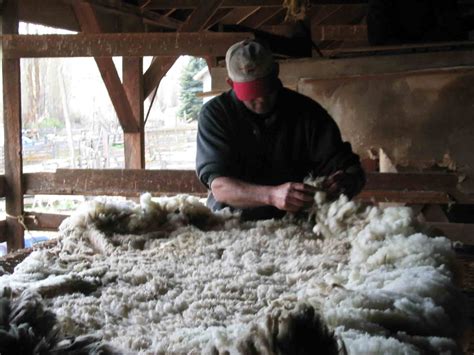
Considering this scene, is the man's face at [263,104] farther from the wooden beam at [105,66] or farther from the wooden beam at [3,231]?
the wooden beam at [105,66]

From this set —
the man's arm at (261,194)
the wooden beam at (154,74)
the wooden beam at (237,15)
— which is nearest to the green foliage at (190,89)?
the wooden beam at (237,15)

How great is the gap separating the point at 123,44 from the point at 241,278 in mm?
2032

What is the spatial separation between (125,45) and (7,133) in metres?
→ 0.80

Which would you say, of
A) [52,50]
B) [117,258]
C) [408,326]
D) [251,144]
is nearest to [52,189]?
[52,50]

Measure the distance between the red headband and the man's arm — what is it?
12.4 inches

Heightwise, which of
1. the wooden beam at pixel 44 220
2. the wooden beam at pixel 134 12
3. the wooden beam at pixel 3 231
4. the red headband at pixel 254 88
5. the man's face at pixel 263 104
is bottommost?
the wooden beam at pixel 3 231

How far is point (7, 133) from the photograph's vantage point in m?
3.33

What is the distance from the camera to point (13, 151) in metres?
3.34

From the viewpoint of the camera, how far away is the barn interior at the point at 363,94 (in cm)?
314

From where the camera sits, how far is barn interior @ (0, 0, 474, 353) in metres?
3.14

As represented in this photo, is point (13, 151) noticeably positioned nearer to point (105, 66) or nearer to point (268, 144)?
point (105, 66)

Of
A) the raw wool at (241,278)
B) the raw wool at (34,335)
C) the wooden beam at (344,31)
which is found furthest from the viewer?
the wooden beam at (344,31)

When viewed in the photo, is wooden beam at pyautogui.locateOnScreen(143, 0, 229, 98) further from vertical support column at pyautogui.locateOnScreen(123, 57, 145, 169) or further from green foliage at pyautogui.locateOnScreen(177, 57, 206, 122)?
green foliage at pyautogui.locateOnScreen(177, 57, 206, 122)

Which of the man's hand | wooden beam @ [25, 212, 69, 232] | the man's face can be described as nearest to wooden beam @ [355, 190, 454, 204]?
the man's face
